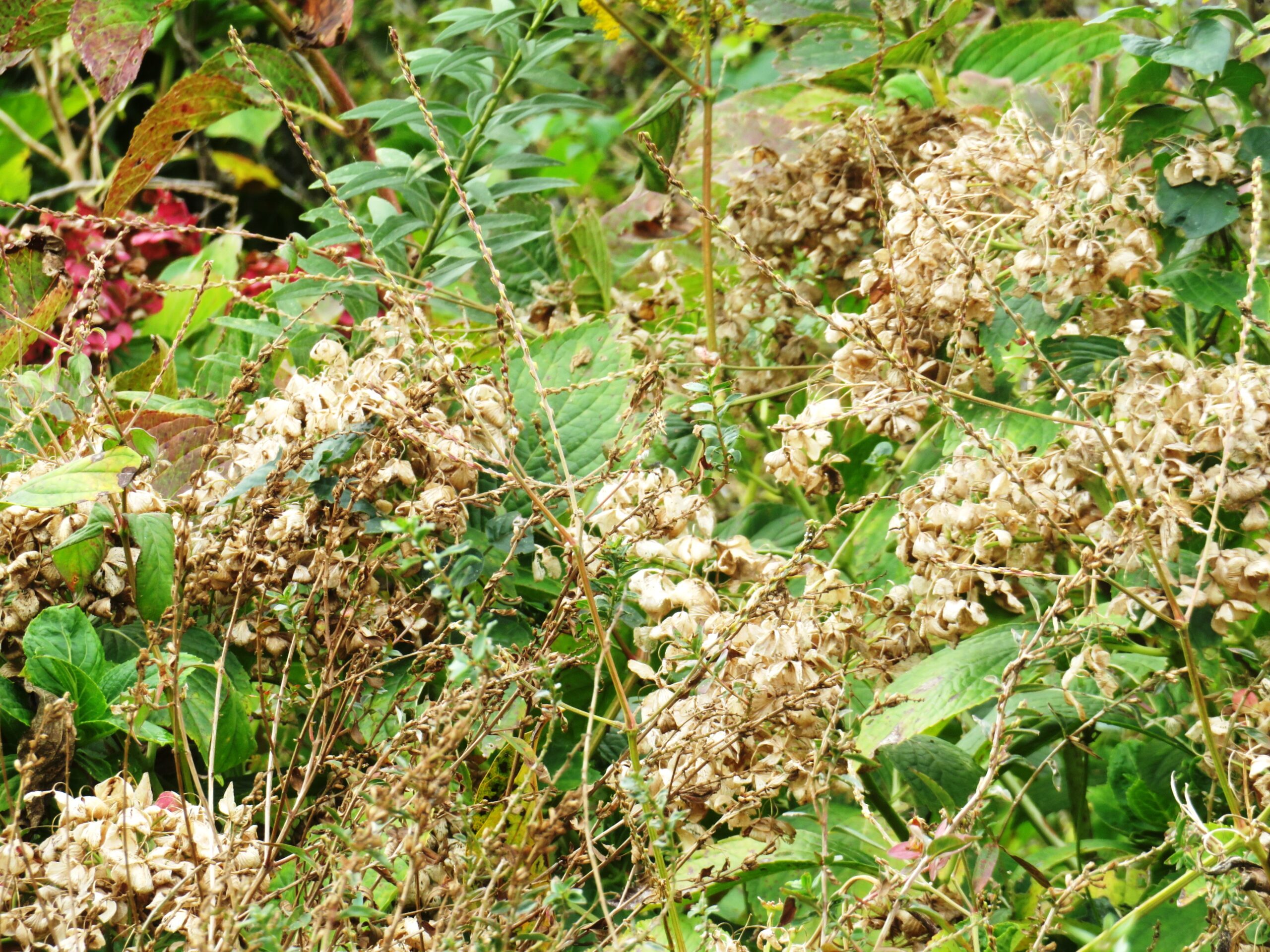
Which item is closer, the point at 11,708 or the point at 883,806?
the point at 11,708

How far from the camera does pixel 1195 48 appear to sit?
3.21ft

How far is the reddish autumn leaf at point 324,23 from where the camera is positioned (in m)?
1.33

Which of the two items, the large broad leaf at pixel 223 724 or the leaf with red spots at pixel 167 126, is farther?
the leaf with red spots at pixel 167 126

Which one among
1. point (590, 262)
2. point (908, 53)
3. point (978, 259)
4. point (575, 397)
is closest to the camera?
point (978, 259)

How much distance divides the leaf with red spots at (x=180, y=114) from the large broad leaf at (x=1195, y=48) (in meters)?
0.92

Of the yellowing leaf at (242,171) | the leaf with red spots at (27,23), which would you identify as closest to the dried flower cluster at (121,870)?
the leaf with red spots at (27,23)

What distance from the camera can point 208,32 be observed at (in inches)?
92.7

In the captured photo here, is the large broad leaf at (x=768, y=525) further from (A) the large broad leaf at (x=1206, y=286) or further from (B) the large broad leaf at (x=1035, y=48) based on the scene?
(B) the large broad leaf at (x=1035, y=48)

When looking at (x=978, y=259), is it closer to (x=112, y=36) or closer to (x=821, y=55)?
(x=821, y=55)

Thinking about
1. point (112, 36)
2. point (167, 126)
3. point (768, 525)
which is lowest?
point (768, 525)

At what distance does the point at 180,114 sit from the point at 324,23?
195mm

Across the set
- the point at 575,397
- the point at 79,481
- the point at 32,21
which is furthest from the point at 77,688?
the point at 32,21

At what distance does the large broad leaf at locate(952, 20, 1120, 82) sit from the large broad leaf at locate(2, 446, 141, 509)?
1.07m

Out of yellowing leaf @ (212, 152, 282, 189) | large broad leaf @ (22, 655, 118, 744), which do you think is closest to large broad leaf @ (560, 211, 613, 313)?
large broad leaf @ (22, 655, 118, 744)
